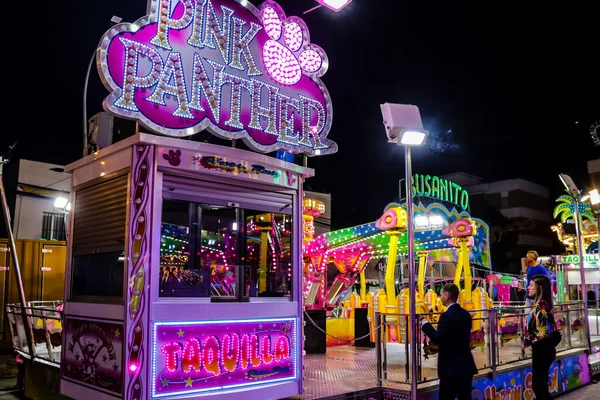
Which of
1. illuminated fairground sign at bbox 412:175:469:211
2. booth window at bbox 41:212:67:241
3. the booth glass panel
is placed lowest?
the booth glass panel

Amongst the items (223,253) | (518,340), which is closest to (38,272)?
(223,253)

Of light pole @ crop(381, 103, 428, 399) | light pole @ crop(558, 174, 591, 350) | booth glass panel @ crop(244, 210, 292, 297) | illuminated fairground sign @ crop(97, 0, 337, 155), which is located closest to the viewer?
illuminated fairground sign @ crop(97, 0, 337, 155)

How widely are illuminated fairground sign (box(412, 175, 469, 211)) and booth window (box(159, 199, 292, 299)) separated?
20.2m

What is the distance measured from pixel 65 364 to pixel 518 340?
707cm

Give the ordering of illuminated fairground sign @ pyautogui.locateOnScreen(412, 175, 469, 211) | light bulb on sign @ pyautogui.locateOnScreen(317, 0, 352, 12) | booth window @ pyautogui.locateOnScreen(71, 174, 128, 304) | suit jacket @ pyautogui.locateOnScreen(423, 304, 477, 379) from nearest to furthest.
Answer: suit jacket @ pyautogui.locateOnScreen(423, 304, 477, 379)
booth window @ pyautogui.locateOnScreen(71, 174, 128, 304)
light bulb on sign @ pyautogui.locateOnScreen(317, 0, 352, 12)
illuminated fairground sign @ pyautogui.locateOnScreen(412, 175, 469, 211)

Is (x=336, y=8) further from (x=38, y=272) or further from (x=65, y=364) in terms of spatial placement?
(x=38, y=272)

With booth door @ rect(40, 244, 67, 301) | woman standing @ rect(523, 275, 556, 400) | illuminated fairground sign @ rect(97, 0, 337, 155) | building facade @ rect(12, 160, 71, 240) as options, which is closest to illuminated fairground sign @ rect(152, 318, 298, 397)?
illuminated fairground sign @ rect(97, 0, 337, 155)

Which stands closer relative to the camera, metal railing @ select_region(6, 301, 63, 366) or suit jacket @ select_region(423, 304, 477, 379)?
suit jacket @ select_region(423, 304, 477, 379)

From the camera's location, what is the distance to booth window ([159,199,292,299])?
5.99 m

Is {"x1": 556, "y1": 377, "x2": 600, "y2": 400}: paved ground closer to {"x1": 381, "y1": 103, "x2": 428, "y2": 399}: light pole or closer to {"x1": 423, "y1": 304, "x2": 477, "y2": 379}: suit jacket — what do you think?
{"x1": 381, "y1": 103, "x2": 428, "y2": 399}: light pole

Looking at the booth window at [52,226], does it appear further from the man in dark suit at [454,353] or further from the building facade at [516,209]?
the building facade at [516,209]

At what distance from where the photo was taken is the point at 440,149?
2520 cm

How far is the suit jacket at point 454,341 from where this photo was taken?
547 centimetres

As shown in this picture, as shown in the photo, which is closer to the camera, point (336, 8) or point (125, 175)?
point (125, 175)
